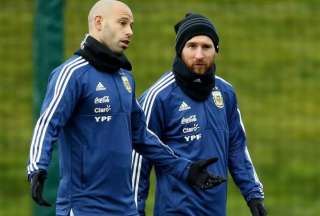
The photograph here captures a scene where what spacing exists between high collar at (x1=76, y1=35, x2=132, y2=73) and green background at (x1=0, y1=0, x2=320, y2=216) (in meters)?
4.74

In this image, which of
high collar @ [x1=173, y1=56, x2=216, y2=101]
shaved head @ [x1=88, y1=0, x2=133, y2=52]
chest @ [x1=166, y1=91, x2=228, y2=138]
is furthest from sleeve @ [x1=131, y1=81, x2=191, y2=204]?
shaved head @ [x1=88, y1=0, x2=133, y2=52]

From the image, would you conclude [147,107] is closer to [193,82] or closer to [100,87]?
[193,82]

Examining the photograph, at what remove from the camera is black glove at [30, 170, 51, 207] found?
7527 millimetres

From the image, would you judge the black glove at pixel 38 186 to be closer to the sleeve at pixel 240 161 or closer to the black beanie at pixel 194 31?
the black beanie at pixel 194 31

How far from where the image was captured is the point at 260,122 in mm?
13633

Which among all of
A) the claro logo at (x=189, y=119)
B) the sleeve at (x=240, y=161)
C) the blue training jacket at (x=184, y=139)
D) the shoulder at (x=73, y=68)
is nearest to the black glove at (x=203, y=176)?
the blue training jacket at (x=184, y=139)

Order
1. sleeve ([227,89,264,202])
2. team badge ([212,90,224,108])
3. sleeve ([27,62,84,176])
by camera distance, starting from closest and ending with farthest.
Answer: sleeve ([27,62,84,176]), team badge ([212,90,224,108]), sleeve ([227,89,264,202])

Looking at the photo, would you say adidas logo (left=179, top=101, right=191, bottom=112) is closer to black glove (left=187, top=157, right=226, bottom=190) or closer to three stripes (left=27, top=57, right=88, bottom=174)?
black glove (left=187, top=157, right=226, bottom=190)

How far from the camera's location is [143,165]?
28.7 ft

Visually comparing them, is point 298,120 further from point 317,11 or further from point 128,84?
point 128,84

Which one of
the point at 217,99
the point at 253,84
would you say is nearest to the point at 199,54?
the point at 217,99

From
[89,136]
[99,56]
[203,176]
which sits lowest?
[203,176]

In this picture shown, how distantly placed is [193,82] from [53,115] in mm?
1192

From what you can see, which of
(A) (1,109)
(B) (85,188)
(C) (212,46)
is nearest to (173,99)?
(C) (212,46)
